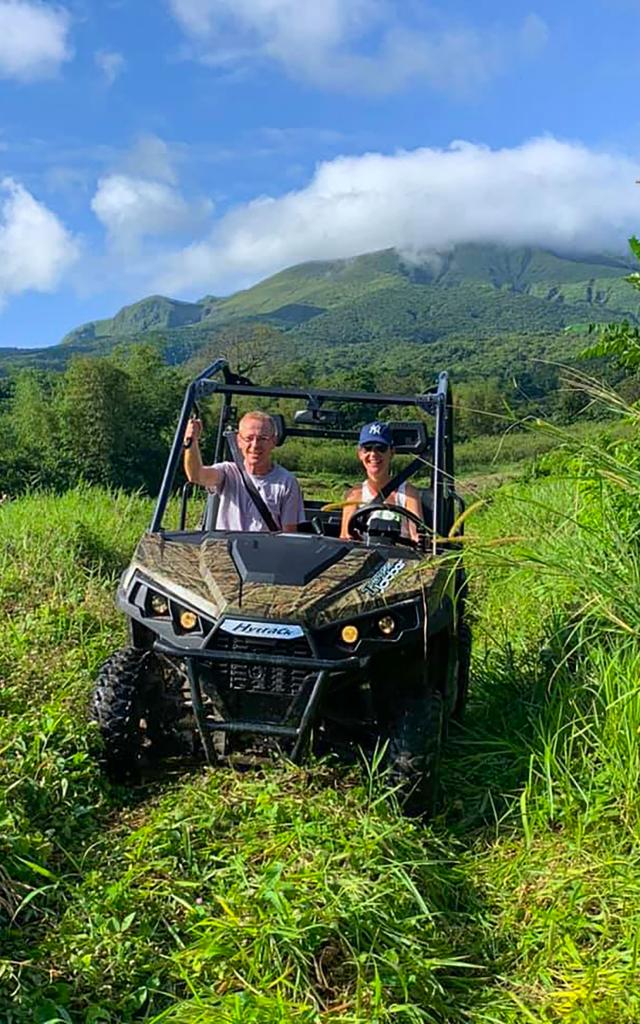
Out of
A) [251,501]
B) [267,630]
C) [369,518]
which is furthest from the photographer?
[251,501]

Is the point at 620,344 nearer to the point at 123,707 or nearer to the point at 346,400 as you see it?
the point at 346,400

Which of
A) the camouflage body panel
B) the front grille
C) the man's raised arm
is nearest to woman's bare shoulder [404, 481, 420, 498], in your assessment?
the camouflage body panel

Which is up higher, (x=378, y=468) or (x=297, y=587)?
(x=378, y=468)

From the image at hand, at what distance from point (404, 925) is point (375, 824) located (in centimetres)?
52

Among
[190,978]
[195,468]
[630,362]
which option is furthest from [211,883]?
[630,362]

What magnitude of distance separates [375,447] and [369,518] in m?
0.43

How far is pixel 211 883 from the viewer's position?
307cm

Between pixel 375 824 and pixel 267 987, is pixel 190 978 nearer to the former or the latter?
pixel 267 987

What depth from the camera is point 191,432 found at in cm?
457

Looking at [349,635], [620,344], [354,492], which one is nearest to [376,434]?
[354,492]

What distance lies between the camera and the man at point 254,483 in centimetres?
484

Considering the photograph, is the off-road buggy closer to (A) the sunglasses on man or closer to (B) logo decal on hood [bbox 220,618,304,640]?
(B) logo decal on hood [bbox 220,618,304,640]

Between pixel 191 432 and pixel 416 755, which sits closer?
pixel 416 755

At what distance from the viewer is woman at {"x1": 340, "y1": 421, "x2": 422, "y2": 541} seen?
464 centimetres
